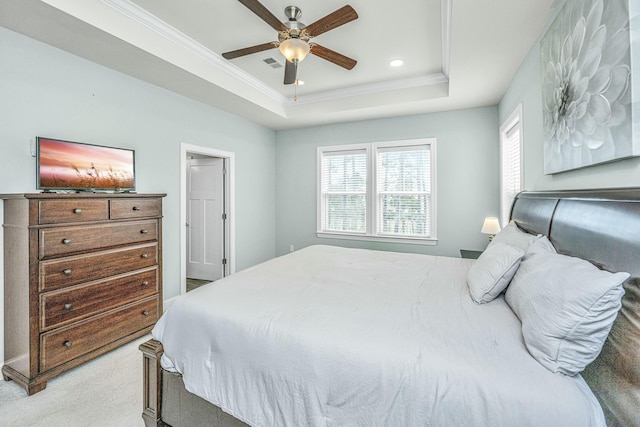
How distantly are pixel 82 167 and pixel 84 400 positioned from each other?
1867 mm

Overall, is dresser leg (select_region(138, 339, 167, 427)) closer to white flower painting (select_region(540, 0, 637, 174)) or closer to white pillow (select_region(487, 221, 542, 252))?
white pillow (select_region(487, 221, 542, 252))

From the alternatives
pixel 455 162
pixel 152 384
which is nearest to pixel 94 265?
pixel 152 384

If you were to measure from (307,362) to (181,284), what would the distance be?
119 inches

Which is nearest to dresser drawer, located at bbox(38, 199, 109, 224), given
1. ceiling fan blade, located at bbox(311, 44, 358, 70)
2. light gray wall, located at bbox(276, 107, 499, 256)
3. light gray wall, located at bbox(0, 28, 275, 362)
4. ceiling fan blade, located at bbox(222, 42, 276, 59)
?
light gray wall, located at bbox(0, 28, 275, 362)

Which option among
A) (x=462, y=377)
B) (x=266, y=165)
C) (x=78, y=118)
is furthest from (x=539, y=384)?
A: (x=266, y=165)

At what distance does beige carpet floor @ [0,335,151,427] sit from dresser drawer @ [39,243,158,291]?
28.7 inches

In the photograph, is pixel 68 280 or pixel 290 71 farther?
pixel 290 71

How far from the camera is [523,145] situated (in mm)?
2604

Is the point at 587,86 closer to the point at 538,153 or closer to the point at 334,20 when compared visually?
the point at 538,153

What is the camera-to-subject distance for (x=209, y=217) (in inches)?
186

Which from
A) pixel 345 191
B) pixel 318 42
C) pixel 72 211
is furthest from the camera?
pixel 345 191

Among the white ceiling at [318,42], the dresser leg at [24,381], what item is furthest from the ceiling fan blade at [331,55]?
the dresser leg at [24,381]

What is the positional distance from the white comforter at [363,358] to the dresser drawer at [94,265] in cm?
118

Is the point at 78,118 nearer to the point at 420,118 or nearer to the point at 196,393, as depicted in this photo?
the point at 196,393
